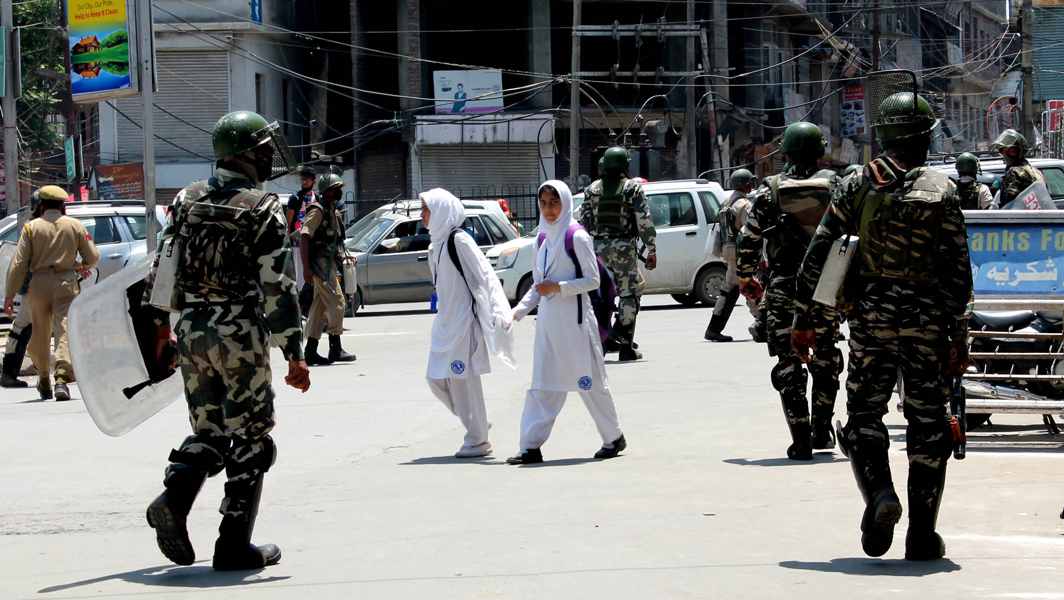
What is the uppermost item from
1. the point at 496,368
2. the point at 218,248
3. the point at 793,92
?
the point at 793,92

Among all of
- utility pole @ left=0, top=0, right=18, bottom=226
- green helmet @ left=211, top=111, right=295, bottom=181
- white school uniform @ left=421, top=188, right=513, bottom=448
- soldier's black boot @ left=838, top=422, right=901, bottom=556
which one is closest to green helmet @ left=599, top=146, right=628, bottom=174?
white school uniform @ left=421, top=188, right=513, bottom=448

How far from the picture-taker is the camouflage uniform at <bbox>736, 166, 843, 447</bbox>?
903 centimetres

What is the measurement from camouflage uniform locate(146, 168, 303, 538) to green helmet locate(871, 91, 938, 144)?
8.14 ft

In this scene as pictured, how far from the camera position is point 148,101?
801 inches

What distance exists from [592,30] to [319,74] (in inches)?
323

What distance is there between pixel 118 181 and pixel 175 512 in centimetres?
3647

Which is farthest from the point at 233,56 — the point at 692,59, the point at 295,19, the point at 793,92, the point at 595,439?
the point at 595,439

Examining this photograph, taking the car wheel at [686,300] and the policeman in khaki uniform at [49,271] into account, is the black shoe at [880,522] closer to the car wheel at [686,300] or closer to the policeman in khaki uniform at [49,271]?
the policeman in khaki uniform at [49,271]

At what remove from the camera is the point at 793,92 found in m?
50.4

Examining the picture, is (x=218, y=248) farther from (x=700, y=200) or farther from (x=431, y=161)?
(x=431, y=161)

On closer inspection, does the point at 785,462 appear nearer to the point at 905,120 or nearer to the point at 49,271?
the point at 905,120

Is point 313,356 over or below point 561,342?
below

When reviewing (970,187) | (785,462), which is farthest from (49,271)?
(970,187)

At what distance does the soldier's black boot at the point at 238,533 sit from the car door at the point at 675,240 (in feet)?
54.0
